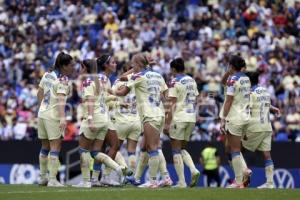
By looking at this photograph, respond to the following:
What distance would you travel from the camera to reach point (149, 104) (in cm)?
2127

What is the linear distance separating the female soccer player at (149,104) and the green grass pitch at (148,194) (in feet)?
3.90

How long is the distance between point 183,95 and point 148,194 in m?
4.10

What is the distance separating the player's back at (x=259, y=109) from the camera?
22.4m

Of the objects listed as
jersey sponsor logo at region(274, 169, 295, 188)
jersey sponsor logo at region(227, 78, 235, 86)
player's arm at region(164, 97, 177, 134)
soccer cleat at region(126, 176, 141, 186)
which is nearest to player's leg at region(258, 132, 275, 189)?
jersey sponsor logo at region(227, 78, 235, 86)

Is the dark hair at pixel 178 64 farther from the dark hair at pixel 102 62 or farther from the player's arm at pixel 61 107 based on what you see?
the player's arm at pixel 61 107

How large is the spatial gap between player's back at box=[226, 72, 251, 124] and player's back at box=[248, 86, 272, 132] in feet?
1.42

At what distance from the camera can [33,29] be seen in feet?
129

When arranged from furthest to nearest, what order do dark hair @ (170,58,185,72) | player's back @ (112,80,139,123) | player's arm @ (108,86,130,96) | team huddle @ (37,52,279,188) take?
player's back @ (112,80,139,123) → dark hair @ (170,58,185,72) → team huddle @ (37,52,279,188) → player's arm @ (108,86,130,96)

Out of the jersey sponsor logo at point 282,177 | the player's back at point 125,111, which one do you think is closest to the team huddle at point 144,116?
the player's back at point 125,111

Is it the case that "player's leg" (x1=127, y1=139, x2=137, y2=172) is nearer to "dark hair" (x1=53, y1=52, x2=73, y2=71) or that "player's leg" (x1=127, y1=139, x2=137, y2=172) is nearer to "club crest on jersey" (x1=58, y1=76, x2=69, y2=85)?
"club crest on jersey" (x1=58, y1=76, x2=69, y2=85)

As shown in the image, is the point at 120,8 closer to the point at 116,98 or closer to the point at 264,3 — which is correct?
the point at 264,3

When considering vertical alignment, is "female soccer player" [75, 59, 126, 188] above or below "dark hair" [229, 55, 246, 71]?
below

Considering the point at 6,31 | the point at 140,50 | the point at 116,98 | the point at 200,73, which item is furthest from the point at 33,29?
the point at 116,98

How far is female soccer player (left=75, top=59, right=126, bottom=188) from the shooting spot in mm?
21359
